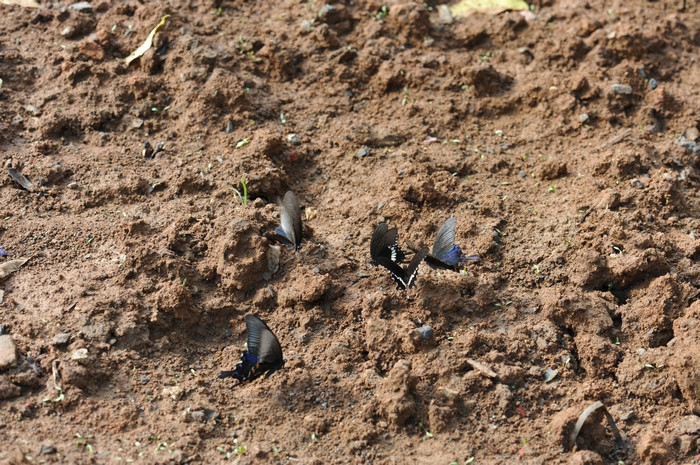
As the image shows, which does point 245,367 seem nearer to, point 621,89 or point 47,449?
point 47,449

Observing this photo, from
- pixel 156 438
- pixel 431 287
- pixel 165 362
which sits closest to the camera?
pixel 156 438

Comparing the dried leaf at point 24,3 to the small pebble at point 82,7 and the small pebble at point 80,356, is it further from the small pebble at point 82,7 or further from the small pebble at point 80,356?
the small pebble at point 80,356

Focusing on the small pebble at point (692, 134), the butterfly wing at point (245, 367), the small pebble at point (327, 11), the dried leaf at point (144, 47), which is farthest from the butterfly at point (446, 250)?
the dried leaf at point (144, 47)

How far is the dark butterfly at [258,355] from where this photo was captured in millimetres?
3467

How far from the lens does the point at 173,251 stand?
4.01m

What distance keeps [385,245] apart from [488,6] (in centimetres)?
249

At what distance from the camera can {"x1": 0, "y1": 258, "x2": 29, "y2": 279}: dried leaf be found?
12.8ft

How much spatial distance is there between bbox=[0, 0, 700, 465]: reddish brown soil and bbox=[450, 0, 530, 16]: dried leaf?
0.33ft

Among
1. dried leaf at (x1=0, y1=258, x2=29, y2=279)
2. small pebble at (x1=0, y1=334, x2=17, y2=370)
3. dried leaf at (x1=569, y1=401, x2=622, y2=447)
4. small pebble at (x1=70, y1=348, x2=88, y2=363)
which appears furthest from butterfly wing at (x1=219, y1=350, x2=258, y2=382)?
dried leaf at (x1=569, y1=401, x2=622, y2=447)

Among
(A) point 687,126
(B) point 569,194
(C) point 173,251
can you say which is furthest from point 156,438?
(A) point 687,126

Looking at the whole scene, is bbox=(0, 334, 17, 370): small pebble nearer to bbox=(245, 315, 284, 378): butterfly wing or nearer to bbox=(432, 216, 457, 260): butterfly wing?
bbox=(245, 315, 284, 378): butterfly wing

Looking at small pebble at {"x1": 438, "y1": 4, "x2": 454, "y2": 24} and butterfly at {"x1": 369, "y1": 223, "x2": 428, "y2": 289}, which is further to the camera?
small pebble at {"x1": 438, "y1": 4, "x2": 454, "y2": 24}

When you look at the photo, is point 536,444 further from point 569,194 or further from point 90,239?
point 90,239

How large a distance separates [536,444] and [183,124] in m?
2.74
